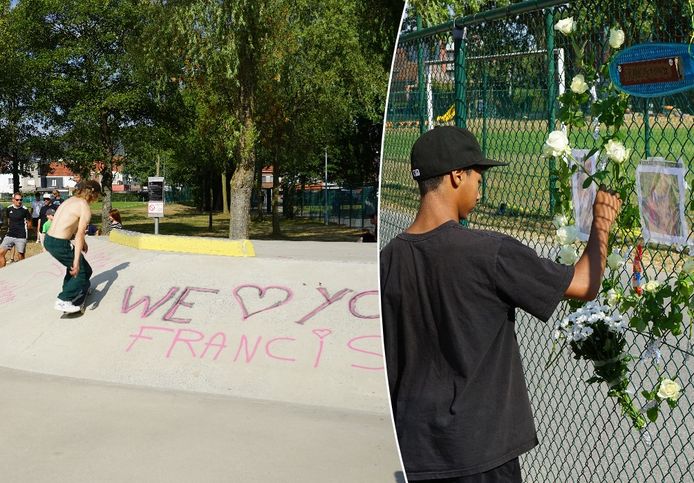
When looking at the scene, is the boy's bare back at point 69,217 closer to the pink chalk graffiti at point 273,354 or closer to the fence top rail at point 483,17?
the pink chalk graffiti at point 273,354

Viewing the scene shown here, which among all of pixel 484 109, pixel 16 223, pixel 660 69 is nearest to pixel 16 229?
pixel 16 223

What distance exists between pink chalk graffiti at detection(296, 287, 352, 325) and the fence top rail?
19.2 ft

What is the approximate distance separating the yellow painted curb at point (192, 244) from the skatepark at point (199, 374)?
0.04 meters

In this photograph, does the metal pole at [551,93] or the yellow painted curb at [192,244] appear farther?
the yellow painted curb at [192,244]

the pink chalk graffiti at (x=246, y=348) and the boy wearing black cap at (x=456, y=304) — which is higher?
the boy wearing black cap at (x=456, y=304)

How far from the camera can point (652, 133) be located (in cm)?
176

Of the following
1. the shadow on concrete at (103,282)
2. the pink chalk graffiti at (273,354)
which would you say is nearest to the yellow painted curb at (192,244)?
the shadow on concrete at (103,282)

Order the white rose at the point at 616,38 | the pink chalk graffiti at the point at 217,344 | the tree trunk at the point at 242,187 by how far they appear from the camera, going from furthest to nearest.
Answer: the tree trunk at the point at 242,187 → the pink chalk graffiti at the point at 217,344 → the white rose at the point at 616,38

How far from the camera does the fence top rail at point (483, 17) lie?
1.93m

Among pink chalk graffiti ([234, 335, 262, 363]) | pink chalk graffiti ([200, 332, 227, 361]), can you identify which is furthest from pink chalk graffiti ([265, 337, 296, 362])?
pink chalk graffiti ([200, 332, 227, 361])

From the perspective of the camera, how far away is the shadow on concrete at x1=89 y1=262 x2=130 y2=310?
30.1 feet

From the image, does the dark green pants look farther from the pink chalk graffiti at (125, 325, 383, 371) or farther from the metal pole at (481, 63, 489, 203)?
the metal pole at (481, 63, 489, 203)

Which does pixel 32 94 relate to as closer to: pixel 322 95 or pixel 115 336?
pixel 322 95

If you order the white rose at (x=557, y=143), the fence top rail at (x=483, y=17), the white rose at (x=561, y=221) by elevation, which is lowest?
the white rose at (x=561, y=221)
